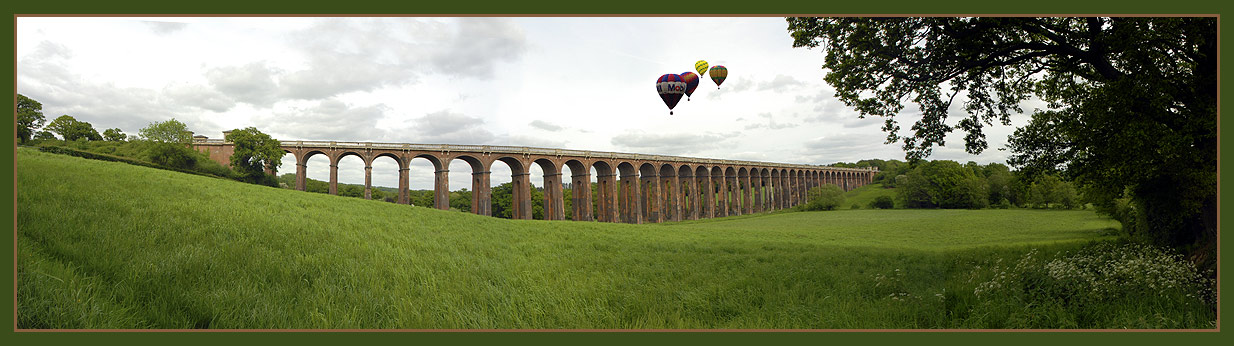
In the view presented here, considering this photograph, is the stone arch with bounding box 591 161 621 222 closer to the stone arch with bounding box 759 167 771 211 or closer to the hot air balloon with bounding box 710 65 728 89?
the hot air balloon with bounding box 710 65 728 89

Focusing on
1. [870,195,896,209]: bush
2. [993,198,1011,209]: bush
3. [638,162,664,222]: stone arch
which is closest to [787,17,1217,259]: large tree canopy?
[993,198,1011,209]: bush

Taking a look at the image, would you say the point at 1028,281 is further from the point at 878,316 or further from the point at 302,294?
the point at 302,294

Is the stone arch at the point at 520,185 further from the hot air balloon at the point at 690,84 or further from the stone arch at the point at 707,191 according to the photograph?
the stone arch at the point at 707,191

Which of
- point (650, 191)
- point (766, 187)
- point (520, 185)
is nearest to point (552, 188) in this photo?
point (520, 185)

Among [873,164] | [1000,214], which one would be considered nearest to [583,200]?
[1000,214]

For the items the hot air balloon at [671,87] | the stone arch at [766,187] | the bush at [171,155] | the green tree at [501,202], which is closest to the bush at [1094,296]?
the hot air balloon at [671,87]
